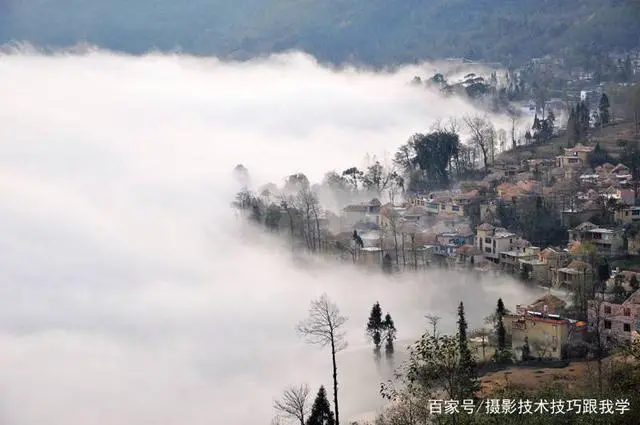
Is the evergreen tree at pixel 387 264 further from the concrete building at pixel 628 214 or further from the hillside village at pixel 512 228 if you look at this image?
the concrete building at pixel 628 214

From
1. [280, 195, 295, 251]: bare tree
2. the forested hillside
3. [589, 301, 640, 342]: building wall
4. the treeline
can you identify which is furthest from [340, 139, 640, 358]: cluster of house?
the forested hillside

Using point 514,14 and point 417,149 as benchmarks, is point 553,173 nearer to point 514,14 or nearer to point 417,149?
point 417,149

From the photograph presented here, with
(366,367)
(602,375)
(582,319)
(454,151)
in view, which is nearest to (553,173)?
(454,151)

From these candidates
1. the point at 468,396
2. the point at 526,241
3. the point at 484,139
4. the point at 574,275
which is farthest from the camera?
the point at 484,139

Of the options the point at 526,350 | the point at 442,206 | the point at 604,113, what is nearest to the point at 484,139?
the point at 604,113

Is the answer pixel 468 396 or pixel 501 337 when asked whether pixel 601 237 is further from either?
pixel 468 396

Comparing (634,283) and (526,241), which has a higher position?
(526,241)
